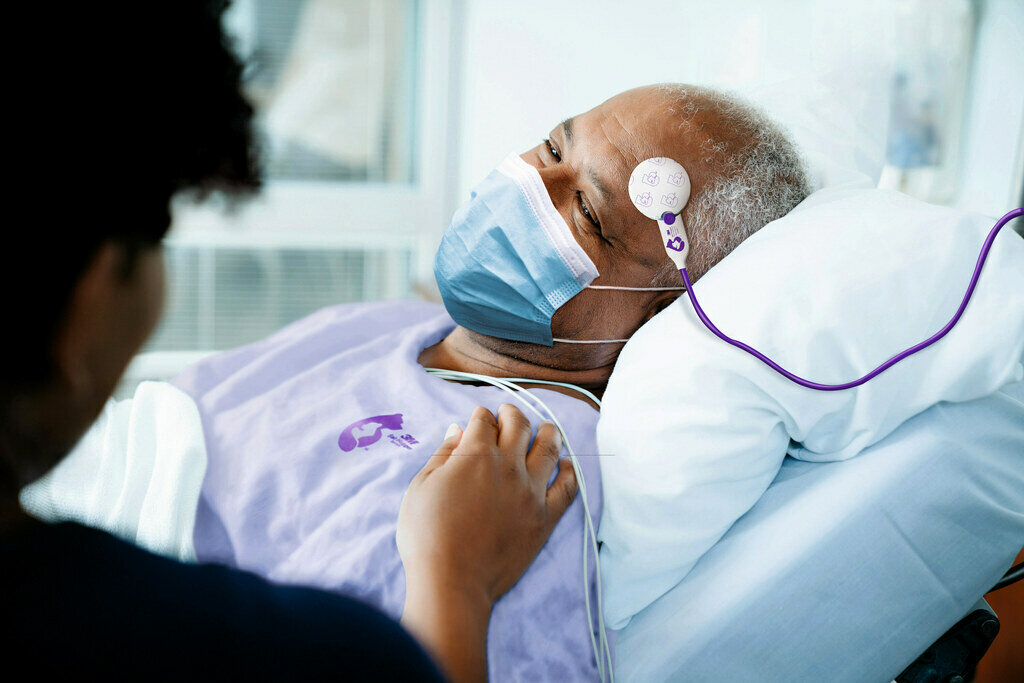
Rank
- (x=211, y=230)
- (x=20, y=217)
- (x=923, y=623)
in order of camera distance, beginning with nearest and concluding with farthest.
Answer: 1. (x=20, y=217)
2. (x=211, y=230)
3. (x=923, y=623)

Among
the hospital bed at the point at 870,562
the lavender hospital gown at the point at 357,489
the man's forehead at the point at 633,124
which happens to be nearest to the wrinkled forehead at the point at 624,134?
the man's forehead at the point at 633,124

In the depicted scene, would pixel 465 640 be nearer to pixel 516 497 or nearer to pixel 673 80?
pixel 516 497

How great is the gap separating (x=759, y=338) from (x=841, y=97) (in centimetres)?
49

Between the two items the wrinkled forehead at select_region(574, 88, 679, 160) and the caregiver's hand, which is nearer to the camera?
the caregiver's hand

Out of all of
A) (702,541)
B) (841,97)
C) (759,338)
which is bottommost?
(702,541)

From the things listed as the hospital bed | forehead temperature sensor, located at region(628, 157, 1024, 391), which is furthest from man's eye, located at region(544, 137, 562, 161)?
the hospital bed

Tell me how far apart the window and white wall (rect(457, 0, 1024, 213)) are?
6 cm

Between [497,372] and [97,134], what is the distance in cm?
73

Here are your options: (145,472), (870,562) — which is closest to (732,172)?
(870,562)

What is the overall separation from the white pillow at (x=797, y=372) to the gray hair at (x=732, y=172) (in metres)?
0.15

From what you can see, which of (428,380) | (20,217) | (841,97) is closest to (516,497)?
(428,380)

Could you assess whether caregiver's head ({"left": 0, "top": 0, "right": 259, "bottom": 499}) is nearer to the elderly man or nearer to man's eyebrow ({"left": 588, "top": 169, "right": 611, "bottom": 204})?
the elderly man

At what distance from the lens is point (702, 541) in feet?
2.56

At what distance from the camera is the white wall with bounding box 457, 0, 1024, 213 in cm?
97
